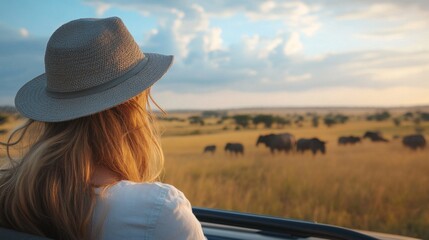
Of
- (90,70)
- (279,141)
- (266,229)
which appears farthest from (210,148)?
(90,70)

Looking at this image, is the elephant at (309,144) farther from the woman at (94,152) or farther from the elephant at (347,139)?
the woman at (94,152)

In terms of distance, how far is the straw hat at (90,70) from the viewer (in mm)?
1389

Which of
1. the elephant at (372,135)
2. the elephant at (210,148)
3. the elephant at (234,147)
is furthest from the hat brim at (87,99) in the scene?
the elephant at (372,135)

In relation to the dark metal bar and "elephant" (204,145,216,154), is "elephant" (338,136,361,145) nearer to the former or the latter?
"elephant" (204,145,216,154)

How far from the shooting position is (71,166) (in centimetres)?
132

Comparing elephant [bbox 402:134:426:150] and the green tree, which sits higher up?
elephant [bbox 402:134:426:150]

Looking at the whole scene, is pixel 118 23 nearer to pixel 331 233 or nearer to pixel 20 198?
pixel 20 198

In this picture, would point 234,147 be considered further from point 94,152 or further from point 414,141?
point 94,152

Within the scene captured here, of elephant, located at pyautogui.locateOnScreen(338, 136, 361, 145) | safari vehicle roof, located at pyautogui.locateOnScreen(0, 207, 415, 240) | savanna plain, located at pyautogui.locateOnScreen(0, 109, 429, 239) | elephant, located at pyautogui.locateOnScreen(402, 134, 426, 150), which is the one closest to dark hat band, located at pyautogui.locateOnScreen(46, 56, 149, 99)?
safari vehicle roof, located at pyautogui.locateOnScreen(0, 207, 415, 240)

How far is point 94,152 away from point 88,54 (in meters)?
0.23

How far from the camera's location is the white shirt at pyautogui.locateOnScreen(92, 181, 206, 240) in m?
1.24

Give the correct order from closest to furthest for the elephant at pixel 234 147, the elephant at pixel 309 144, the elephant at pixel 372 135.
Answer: the elephant at pixel 234 147 → the elephant at pixel 309 144 → the elephant at pixel 372 135

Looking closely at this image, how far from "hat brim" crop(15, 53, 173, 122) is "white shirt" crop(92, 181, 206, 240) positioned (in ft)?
0.60

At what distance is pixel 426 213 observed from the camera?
16.8ft
